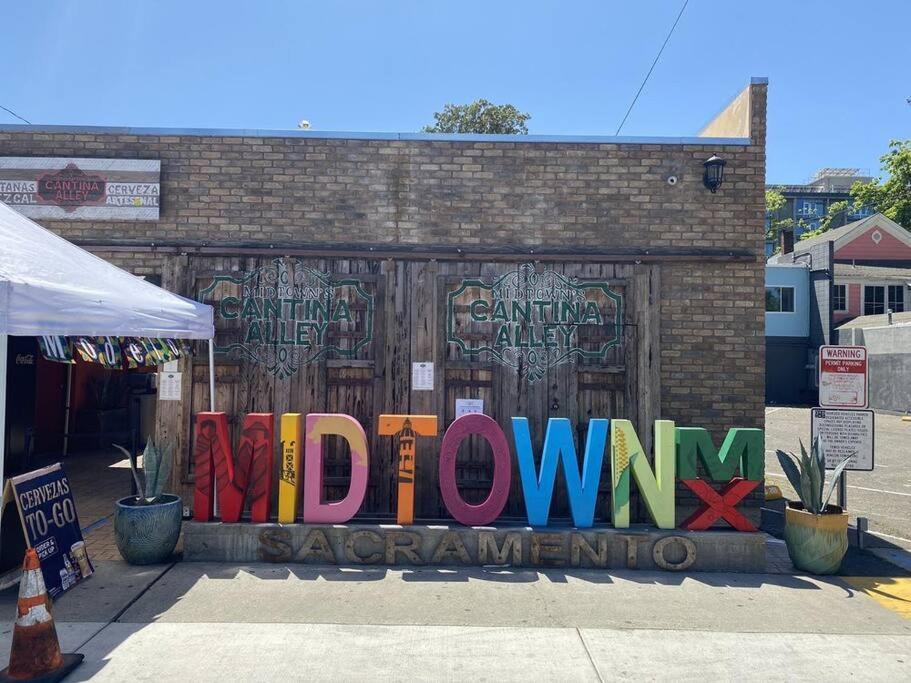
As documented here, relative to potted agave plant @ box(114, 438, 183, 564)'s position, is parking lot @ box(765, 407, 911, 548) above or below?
below

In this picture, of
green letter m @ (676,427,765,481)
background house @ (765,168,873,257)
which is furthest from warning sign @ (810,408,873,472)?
background house @ (765,168,873,257)

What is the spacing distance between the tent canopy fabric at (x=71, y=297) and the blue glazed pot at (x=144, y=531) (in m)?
1.50

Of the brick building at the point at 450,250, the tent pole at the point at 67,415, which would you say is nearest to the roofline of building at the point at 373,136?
the brick building at the point at 450,250

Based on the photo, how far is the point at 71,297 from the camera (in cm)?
416

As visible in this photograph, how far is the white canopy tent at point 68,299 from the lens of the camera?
3727mm

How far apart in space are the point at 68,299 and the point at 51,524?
1.81 meters

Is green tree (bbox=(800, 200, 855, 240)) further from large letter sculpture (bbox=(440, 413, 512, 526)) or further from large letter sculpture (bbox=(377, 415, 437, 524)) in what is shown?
large letter sculpture (bbox=(377, 415, 437, 524))

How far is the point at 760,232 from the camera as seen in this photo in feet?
22.0

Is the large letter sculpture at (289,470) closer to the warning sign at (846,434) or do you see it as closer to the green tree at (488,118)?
the warning sign at (846,434)

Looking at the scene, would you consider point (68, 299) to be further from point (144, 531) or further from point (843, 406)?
point (843, 406)

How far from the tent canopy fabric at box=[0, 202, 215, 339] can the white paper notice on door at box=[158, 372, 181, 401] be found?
0.99 meters

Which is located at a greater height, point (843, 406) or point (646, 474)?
point (843, 406)

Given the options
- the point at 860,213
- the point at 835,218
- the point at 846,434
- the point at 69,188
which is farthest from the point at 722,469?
the point at 860,213

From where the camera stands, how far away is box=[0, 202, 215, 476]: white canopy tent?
3.73m
